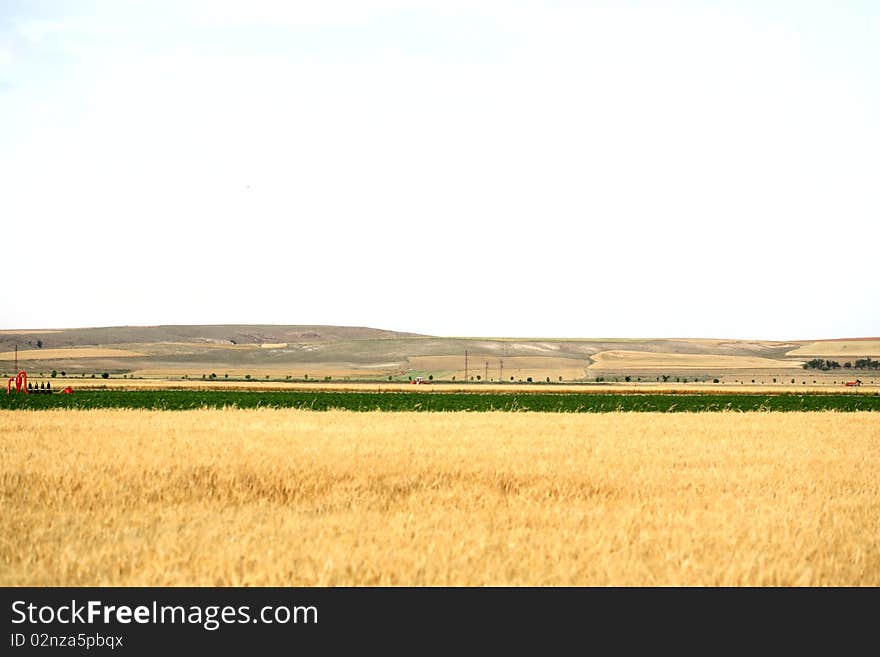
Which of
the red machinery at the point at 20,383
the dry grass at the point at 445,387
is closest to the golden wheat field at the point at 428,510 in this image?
the red machinery at the point at 20,383

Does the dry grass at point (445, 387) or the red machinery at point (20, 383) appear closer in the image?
the red machinery at point (20, 383)

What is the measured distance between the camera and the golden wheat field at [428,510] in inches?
344

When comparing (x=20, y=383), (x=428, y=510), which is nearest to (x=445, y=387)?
(x=20, y=383)

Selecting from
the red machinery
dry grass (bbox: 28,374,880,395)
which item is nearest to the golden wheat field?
the red machinery

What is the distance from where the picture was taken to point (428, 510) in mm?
12148

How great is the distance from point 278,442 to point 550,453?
6520 mm

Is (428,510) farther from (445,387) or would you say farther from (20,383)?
(445,387)

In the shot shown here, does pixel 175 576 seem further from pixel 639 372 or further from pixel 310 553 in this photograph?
pixel 639 372

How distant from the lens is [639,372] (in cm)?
18750

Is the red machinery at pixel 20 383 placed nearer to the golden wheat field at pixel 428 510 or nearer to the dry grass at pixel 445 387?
the dry grass at pixel 445 387

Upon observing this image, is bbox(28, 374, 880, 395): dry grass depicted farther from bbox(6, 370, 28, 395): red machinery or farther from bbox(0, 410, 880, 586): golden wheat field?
bbox(0, 410, 880, 586): golden wheat field

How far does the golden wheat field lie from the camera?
28.7ft

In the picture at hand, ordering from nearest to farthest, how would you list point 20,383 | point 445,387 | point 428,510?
point 428,510 → point 20,383 → point 445,387
